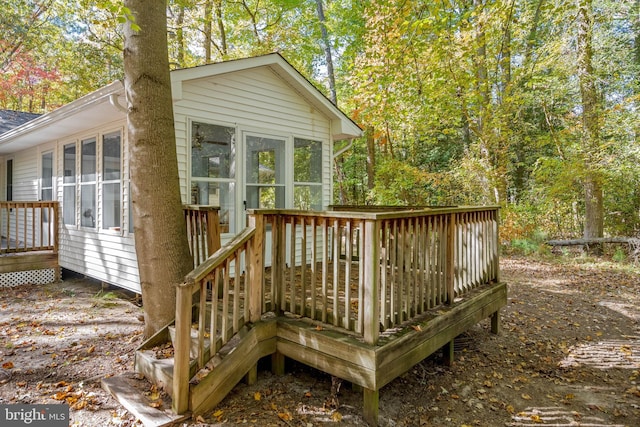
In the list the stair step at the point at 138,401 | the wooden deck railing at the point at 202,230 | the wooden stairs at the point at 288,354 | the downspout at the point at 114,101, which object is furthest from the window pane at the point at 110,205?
the stair step at the point at 138,401

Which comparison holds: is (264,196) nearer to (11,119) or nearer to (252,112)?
(252,112)

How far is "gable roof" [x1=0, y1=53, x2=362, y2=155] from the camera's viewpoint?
16.3 feet

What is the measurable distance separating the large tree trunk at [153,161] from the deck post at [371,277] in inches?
72.9

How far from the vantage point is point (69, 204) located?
24.5 ft

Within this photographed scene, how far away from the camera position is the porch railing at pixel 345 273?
2.82 m

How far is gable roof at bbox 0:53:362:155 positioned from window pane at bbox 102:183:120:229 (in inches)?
43.3

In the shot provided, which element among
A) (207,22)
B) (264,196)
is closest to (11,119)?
(207,22)

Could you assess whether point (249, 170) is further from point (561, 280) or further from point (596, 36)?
point (596, 36)

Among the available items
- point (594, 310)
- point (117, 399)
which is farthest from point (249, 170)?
point (594, 310)

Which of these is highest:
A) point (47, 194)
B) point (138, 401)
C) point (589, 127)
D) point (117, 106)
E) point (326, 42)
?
point (326, 42)

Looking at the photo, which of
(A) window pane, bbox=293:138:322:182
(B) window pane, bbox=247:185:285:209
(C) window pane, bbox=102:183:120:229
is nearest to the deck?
(B) window pane, bbox=247:185:285:209

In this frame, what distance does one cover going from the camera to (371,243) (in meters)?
2.82

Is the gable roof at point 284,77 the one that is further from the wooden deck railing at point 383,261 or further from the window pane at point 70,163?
the window pane at point 70,163

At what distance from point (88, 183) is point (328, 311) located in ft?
18.4
